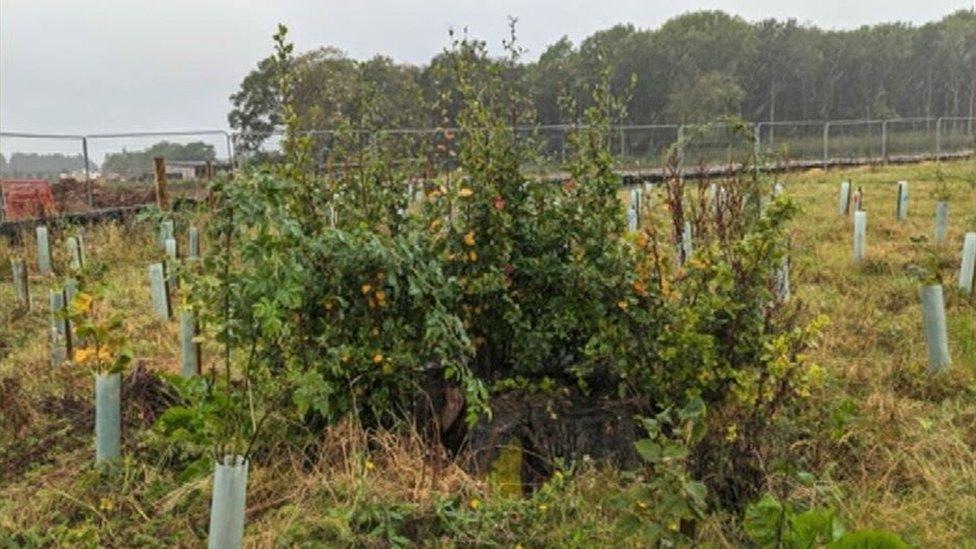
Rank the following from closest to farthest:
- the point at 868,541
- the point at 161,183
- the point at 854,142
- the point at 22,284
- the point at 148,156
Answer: the point at 868,541 → the point at 22,284 → the point at 161,183 → the point at 148,156 → the point at 854,142

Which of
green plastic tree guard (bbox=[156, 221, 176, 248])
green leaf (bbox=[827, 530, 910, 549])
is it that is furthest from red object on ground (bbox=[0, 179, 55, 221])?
green leaf (bbox=[827, 530, 910, 549])

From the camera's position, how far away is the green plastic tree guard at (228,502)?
6.75 feet

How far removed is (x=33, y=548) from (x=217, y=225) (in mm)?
1138

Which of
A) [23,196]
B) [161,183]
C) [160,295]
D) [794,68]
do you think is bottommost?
[160,295]

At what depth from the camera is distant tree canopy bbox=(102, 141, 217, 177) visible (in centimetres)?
1409

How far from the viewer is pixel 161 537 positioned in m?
2.43

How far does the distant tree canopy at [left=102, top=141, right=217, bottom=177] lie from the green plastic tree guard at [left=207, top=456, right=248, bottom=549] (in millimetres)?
12408

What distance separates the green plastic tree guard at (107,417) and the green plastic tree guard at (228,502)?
2.88ft

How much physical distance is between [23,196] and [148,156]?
10.9 ft

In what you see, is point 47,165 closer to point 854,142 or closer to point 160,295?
point 160,295

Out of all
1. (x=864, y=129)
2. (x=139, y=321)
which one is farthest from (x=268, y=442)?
(x=864, y=129)

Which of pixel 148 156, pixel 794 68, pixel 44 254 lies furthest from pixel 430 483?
pixel 794 68

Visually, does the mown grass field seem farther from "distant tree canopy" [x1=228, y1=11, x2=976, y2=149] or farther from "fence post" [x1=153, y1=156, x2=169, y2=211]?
"distant tree canopy" [x1=228, y1=11, x2=976, y2=149]

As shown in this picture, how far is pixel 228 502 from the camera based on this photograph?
2066mm
